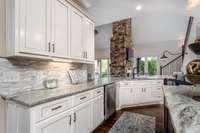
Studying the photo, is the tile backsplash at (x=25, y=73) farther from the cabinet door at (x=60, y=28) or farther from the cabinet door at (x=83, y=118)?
the cabinet door at (x=83, y=118)

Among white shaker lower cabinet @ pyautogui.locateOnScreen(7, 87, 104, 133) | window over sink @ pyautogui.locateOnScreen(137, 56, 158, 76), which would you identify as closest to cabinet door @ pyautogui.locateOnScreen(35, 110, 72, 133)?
white shaker lower cabinet @ pyautogui.locateOnScreen(7, 87, 104, 133)

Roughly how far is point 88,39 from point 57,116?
1890 mm

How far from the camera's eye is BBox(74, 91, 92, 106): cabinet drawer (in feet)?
6.61

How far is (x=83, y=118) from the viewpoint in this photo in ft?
7.17

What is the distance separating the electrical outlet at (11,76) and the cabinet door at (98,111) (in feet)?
4.43

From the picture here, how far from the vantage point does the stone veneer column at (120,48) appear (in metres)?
6.07

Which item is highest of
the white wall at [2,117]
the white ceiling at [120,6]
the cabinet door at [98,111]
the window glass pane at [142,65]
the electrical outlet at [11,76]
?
the white ceiling at [120,6]

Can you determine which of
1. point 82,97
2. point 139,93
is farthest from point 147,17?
point 82,97

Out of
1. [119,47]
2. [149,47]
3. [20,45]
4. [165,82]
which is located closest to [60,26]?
[20,45]

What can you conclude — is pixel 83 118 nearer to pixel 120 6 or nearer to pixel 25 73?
pixel 25 73

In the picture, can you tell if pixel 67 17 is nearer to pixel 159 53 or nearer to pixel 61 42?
pixel 61 42

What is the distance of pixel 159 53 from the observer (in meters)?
7.62

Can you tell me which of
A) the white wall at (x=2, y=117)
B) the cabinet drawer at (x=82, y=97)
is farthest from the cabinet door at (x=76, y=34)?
the white wall at (x=2, y=117)

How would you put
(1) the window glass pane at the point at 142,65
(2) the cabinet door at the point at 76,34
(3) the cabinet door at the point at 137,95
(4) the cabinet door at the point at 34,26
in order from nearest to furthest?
1. (4) the cabinet door at the point at 34,26
2. (2) the cabinet door at the point at 76,34
3. (3) the cabinet door at the point at 137,95
4. (1) the window glass pane at the point at 142,65
